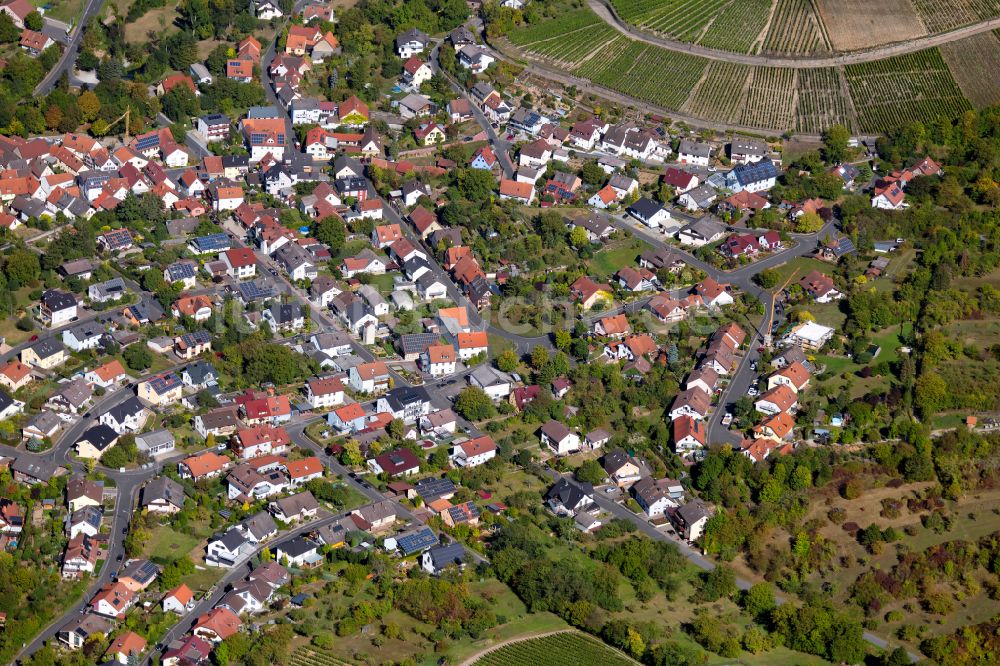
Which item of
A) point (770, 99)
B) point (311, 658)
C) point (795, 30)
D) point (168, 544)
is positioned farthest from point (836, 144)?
point (311, 658)

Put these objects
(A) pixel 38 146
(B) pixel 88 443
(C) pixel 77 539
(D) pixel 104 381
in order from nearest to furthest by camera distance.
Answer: (C) pixel 77 539 → (B) pixel 88 443 → (D) pixel 104 381 → (A) pixel 38 146

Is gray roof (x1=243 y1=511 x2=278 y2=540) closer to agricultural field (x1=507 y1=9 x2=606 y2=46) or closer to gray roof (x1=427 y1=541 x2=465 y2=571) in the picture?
gray roof (x1=427 y1=541 x2=465 y2=571)

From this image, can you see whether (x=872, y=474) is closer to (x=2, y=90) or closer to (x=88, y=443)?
(x=88, y=443)

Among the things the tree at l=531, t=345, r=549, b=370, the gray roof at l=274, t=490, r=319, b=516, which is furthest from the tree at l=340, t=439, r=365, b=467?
the tree at l=531, t=345, r=549, b=370

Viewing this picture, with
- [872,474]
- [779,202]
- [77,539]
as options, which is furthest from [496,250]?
[77,539]

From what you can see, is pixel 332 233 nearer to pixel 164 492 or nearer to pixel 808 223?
pixel 164 492
